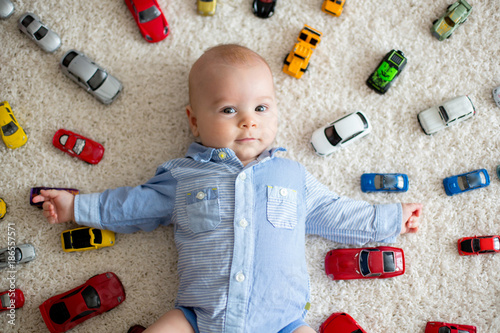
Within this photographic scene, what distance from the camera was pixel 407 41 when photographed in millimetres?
1482

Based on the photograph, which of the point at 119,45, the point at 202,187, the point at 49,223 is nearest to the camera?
the point at 202,187

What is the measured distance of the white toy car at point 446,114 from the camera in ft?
4.47

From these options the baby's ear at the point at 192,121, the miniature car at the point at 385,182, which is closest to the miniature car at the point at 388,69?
the miniature car at the point at 385,182

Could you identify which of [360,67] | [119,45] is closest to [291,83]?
[360,67]

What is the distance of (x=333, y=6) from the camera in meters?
1.45

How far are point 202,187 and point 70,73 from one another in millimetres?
630

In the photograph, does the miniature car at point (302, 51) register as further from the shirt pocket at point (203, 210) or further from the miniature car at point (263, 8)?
the shirt pocket at point (203, 210)

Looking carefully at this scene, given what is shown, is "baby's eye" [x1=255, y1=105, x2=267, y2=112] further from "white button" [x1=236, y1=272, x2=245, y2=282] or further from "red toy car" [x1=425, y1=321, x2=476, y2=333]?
"red toy car" [x1=425, y1=321, x2=476, y2=333]

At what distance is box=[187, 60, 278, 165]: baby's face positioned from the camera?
1.19m

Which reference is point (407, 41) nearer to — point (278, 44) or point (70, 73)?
point (278, 44)

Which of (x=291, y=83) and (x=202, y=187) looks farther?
(x=291, y=83)

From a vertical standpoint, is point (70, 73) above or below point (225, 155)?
above

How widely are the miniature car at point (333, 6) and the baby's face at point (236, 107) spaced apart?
42 centimetres

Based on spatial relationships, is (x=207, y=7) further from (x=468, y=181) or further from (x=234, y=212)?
(x=468, y=181)
